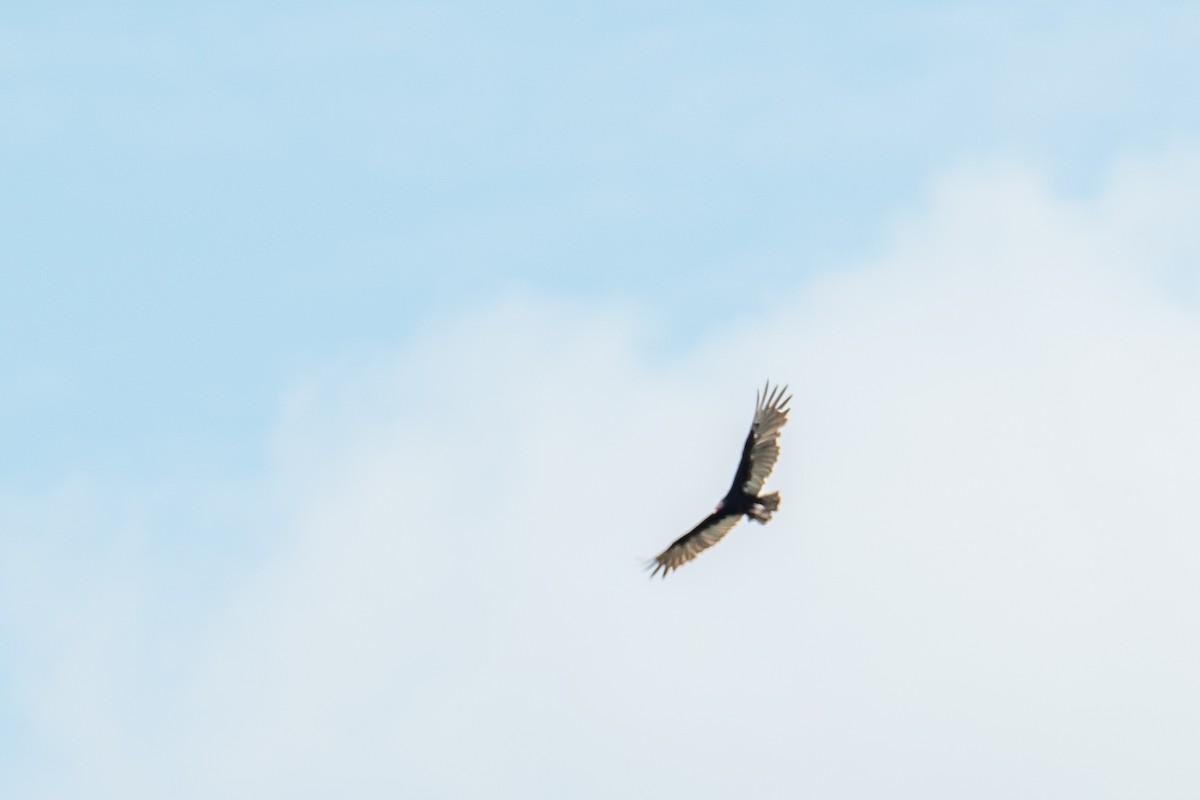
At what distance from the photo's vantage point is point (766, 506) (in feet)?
189

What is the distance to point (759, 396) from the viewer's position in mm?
57281

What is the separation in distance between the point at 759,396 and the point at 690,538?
4.65m

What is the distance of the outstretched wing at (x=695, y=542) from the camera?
193 ft

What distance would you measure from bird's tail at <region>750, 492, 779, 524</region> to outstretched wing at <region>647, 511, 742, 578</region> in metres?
0.90

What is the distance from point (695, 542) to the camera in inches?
2350

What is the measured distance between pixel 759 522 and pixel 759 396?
10.9 ft

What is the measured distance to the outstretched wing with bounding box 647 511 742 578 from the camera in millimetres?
58906

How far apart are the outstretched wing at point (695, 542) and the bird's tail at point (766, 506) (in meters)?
0.90

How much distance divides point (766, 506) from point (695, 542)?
281 centimetres

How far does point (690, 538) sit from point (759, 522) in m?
2.30

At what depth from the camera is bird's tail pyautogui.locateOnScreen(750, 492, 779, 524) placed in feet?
189

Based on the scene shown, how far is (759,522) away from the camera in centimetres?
5809
